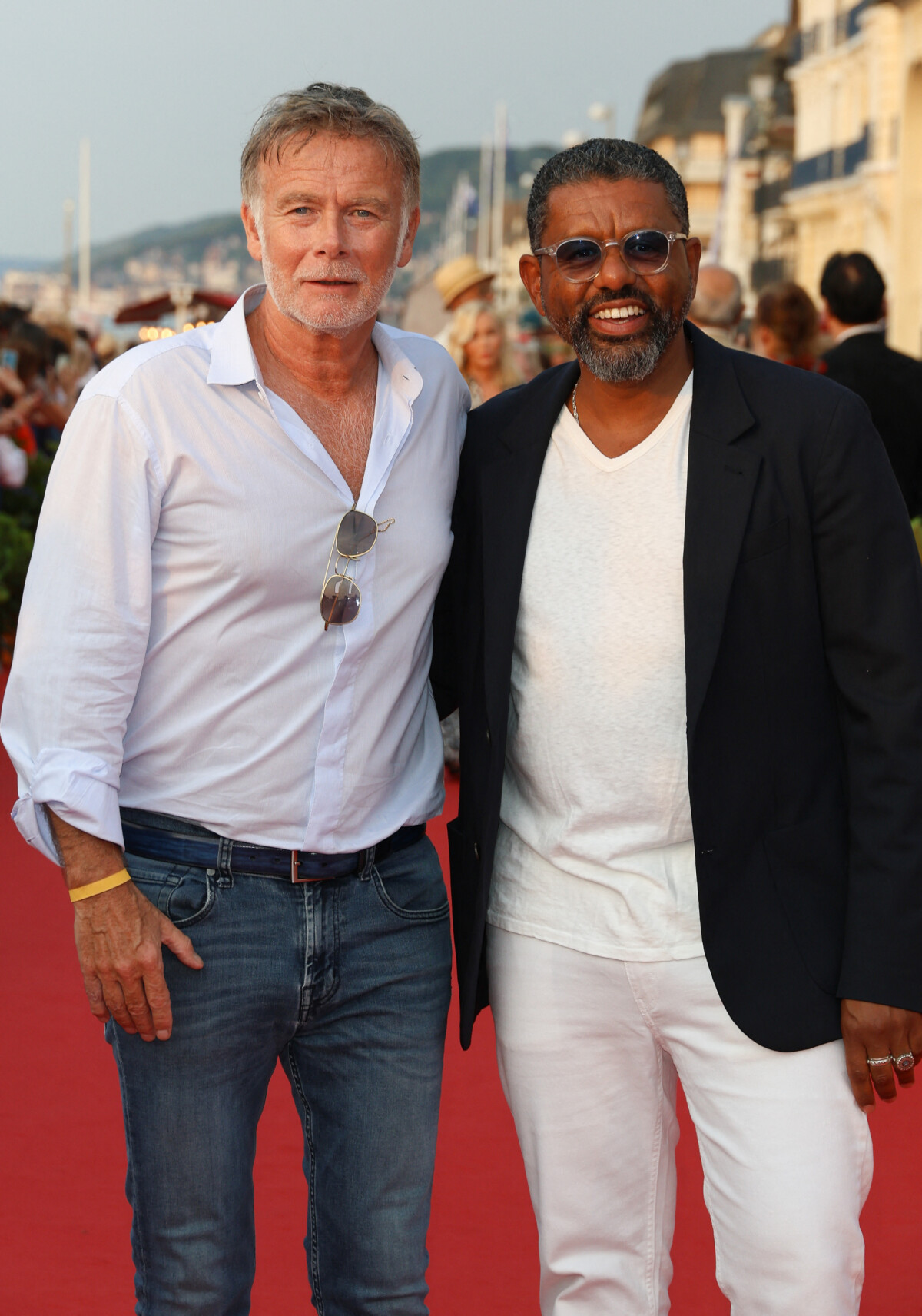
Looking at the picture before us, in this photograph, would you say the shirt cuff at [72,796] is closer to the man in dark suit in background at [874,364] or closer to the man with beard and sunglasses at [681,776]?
the man with beard and sunglasses at [681,776]

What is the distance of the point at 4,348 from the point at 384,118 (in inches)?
388

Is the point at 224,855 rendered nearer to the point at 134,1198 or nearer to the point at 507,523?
the point at 134,1198

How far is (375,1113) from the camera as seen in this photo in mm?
2523

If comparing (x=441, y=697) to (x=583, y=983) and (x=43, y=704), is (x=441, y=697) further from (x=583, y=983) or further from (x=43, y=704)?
(x=43, y=704)

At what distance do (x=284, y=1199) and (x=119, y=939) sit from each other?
63.9 inches

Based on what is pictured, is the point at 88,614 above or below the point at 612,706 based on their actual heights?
above

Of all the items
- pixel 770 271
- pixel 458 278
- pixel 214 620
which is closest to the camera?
pixel 214 620

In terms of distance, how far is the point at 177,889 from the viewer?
237 cm

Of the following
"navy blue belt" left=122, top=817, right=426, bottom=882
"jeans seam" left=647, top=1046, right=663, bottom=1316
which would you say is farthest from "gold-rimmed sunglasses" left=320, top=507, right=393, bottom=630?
"jeans seam" left=647, top=1046, right=663, bottom=1316

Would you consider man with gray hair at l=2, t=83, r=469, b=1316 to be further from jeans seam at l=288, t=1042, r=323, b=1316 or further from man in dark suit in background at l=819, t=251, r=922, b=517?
man in dark suit in background at l=819, t=251, r=922, b=517

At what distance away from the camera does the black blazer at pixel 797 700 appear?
2.39 metres

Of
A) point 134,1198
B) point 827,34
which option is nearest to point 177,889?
point 134,1198

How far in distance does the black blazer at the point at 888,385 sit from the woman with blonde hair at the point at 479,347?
1.70 m

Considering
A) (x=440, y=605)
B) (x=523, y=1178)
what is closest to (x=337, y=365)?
(x=440, y=605)
